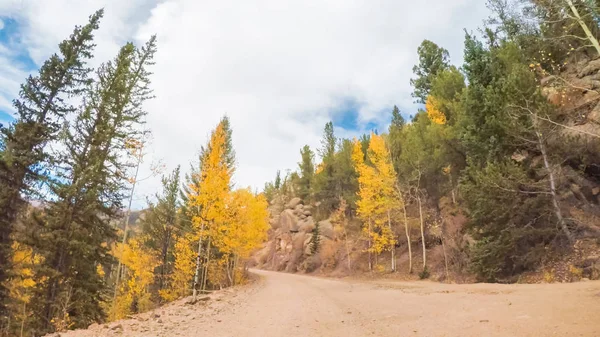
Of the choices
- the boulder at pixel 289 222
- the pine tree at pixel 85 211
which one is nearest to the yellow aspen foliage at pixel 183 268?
the pine tree at pixel 85 211

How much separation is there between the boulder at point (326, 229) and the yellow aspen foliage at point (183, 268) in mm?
22922

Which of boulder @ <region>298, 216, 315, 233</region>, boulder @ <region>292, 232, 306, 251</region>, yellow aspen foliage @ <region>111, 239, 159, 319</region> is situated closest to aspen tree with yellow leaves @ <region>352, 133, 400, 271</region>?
yellow aspen foliage @ <region>111, 239, 159, 319</region>

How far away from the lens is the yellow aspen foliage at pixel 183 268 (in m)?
22.1

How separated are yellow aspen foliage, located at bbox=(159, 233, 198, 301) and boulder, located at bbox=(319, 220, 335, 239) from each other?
22922 millimetres

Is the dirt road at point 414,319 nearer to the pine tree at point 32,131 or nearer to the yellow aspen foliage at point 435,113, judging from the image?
the pine tree at point 32,131

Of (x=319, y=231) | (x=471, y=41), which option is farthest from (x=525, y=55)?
(x=319, y=231)

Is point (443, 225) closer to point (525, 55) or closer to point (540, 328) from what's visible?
point (525, 55)

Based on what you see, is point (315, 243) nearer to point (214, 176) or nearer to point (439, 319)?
point (214, 176)

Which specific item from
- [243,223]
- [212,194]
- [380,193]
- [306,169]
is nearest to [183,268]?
[243,223]

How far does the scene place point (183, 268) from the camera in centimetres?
2227

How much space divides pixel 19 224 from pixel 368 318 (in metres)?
16.0

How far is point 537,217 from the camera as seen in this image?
52.2ft

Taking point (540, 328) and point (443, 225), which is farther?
point (443, 225)

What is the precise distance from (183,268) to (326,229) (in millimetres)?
26655
